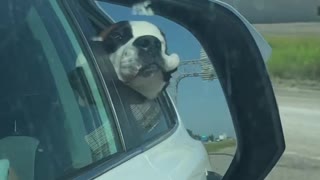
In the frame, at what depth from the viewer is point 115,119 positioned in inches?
102

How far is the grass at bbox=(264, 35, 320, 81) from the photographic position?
27.6 m

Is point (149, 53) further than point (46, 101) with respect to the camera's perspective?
Yes

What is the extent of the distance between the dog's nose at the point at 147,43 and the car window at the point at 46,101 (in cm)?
16

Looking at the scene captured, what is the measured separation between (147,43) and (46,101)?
1.35 feet

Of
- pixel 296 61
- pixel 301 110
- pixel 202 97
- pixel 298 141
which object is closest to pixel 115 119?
pixel 202 97

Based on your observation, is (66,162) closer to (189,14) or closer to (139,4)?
(139,4)

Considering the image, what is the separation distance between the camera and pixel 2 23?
216cm

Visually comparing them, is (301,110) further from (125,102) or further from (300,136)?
(125,102)

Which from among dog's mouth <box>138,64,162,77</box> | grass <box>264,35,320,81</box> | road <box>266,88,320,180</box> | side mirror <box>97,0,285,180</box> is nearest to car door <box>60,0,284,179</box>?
side mirror <box>97,0,285,180</box>

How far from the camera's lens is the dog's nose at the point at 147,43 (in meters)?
2.56

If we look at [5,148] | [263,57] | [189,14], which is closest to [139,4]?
[189,14]

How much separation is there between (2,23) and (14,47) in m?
0.07

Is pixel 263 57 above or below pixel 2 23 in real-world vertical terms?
below

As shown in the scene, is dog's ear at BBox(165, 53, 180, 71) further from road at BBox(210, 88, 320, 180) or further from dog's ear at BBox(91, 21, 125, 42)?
road at BBox(210, 88, 320, 180)
